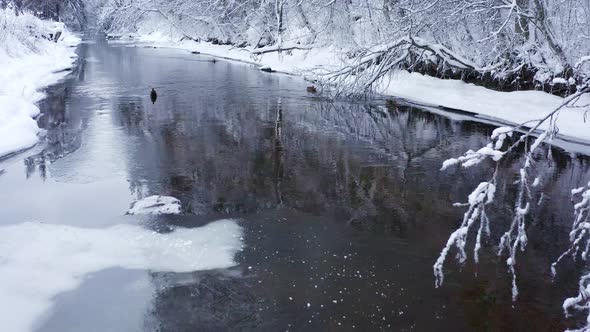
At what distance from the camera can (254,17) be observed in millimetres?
39531

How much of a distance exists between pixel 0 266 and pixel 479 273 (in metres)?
6.05

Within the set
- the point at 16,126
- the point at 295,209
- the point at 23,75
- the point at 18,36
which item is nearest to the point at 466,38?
the point at 295,209

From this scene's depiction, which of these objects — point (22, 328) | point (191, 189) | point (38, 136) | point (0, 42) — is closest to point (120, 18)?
point (0, 42)

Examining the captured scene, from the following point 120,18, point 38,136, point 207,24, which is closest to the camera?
point 38,136

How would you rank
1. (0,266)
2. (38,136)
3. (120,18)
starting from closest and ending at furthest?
1. (0,266)
2. (38,136)
3. (120,18)

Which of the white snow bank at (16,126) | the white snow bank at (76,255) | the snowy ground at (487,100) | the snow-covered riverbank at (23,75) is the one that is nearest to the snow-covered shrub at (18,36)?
the snow-covered riverbank at (23,75)

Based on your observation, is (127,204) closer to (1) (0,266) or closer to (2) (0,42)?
(1) (0,266)

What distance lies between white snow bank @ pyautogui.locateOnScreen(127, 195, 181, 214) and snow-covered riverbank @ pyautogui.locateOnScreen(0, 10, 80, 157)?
4975mm

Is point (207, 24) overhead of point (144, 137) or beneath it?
overhead

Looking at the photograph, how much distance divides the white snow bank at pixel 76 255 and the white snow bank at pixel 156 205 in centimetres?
69

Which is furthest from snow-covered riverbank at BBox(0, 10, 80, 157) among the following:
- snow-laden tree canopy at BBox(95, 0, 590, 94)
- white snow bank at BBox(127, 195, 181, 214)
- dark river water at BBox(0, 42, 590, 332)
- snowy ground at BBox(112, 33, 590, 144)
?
snow-laden tree canopy at BBox(95, 0, 590, 94)

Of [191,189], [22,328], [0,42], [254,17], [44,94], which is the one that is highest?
[254,17]

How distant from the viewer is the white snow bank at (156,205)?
857 cm

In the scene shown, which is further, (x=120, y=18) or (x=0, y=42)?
(x=120, y=18)
